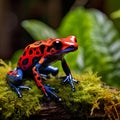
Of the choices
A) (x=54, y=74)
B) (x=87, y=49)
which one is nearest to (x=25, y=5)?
(x=87, y=49)

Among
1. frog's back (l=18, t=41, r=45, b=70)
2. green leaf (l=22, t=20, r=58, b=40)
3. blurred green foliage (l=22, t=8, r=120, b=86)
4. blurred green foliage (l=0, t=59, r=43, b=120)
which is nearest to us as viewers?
blurred green foliage (l=0, t=59, r=43, b=120)

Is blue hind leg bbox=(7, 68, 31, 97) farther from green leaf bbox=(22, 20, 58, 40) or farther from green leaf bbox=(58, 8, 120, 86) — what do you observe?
green leaf bbox=(22, 20, 58, 40)

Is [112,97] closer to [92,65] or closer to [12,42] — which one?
[92,65]

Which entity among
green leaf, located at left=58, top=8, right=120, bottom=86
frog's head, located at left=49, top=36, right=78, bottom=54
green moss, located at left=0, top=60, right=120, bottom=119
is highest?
green leaf, located at left=58, top=8, right=120, bottom=86

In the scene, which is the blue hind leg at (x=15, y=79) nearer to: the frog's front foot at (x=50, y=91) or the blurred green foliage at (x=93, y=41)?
the frog's front foot at (x=50, y=91)

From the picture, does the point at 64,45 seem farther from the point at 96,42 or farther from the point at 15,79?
the point at 96,42

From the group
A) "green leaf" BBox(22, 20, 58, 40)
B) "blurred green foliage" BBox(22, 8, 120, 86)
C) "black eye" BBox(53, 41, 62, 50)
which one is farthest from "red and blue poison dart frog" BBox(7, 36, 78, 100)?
"green leaf" BBox(22, 20, 58, 40)

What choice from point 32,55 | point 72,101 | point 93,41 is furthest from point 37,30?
point 72,101
